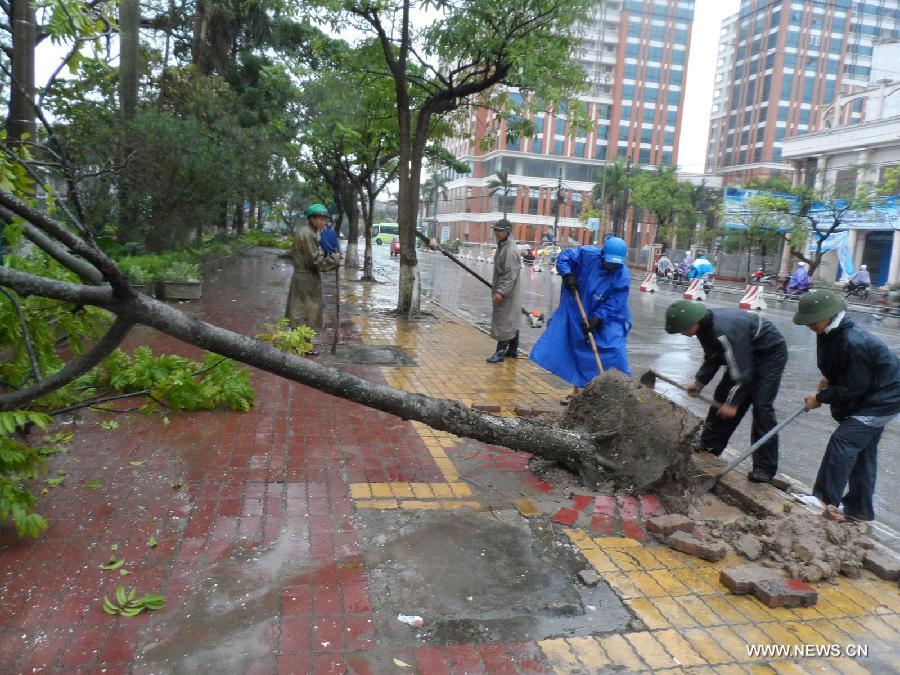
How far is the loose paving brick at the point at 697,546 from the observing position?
3.50 metres

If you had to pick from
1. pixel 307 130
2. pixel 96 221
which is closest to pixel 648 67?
pixel 307 130

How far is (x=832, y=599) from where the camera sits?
3209 millimetres

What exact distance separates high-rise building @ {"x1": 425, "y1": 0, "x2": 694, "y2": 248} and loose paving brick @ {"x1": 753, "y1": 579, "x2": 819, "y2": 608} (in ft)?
240

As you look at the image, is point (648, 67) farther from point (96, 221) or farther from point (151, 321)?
point (151, 321)

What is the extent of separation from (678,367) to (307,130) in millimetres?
11818

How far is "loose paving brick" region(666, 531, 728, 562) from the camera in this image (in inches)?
138

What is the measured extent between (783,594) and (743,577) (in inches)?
7.5

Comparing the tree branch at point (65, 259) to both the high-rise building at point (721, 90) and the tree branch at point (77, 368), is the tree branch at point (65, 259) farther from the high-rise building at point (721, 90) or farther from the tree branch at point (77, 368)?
the high-rise building at point (721, 90)

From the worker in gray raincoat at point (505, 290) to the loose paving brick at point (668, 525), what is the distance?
4505mm

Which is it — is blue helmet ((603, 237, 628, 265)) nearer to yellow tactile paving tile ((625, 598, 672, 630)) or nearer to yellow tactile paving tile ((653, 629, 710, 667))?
yellow tactile paving tile ((625, 598, 672, 630))

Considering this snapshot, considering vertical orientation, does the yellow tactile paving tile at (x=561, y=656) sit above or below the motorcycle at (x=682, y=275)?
below

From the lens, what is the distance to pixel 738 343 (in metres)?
4.53

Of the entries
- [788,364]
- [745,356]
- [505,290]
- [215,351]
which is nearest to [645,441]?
[745,356]

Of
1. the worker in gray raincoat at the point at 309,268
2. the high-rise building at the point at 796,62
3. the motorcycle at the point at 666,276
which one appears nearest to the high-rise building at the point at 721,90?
the high-rise building at the point at 796,62
